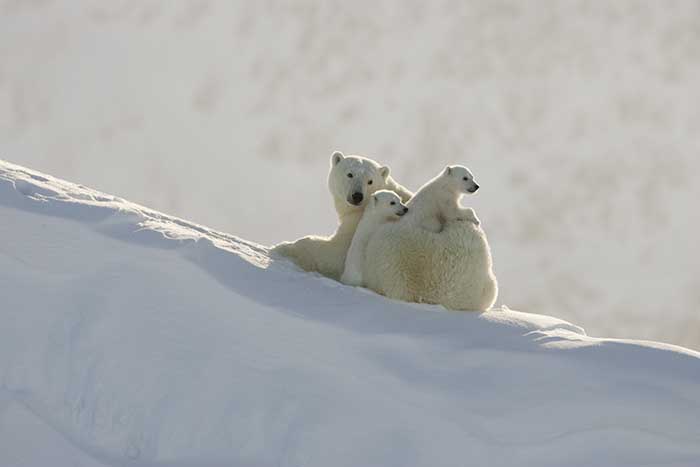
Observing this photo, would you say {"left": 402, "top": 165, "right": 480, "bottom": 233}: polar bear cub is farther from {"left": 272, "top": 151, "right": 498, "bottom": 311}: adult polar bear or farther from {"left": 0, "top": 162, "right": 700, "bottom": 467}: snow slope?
{"left": 0, "top": 162, "right": 700, "bottom": 467}: snow slope

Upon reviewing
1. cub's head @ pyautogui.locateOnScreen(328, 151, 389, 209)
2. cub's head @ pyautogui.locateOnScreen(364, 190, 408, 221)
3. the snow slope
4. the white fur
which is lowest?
the snow slope

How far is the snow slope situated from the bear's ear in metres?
0.71

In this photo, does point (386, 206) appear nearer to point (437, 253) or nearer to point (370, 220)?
point (370, 220)

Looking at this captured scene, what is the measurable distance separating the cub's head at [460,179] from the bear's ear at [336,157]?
78 centimetres

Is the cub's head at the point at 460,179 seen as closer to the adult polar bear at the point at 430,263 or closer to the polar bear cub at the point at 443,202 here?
the polar bear cub at the point at 443,202

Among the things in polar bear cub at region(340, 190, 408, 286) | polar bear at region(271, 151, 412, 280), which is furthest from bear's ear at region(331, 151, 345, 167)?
polar bear cub at region(340, 190, 408, 286)

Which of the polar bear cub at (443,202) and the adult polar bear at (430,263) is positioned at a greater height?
the polar bear cub at (443,202)

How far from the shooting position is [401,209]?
579 centimetres

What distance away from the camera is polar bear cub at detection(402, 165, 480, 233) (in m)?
5.75

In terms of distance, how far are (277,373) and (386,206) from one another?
47.7 inches

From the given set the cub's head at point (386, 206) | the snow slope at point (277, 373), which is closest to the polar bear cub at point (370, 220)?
the cub's head at point (386, 206)

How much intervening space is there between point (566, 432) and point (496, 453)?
0.35 m

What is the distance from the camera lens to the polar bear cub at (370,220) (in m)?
5.80

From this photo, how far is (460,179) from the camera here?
18.9 feet
